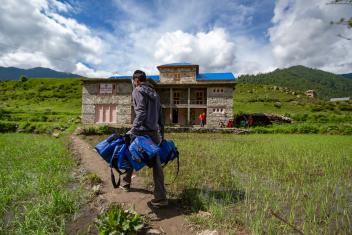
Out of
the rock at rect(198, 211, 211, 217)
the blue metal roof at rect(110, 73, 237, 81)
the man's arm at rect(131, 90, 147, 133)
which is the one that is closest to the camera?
the rock at rect(198, 211, 211, 217)

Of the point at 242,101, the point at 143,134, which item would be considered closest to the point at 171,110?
the point at 242,101

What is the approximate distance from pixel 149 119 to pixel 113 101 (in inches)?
861

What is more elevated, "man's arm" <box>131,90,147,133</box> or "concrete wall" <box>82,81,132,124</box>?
"concrete wall" <box>82,81,132,124</box>

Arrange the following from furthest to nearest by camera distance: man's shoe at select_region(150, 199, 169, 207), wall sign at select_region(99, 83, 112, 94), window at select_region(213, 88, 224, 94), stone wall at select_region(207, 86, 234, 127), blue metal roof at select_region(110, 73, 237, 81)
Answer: blue metal roof at select_region(110, 73, 237, 81)
window at select_region(213, 88, 224, 94)
stone wall at select_region(207, 86, 234, 127)
wall sign at select_region(99, 83, 112, 94)
man's shoe at select_region(150, 199, 169, 207)

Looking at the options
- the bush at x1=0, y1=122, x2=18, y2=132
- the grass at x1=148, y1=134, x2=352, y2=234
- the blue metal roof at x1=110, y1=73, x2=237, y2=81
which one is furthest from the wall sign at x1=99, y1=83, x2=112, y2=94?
the grass at x1=148, y1=134, x2=352, y2=234

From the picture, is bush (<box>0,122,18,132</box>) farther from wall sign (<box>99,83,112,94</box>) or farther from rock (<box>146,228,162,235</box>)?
rock (<box>146,228,162,235</box>)

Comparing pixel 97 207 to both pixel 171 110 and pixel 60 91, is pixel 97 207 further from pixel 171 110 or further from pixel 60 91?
pixel 60 91

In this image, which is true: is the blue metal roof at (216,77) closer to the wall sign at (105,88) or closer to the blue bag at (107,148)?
the wall sign at (105,88)

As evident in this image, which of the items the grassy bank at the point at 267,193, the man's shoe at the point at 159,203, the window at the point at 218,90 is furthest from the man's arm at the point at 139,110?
the window at the point at 218,90

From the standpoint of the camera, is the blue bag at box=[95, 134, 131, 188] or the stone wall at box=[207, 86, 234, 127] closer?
the blue bag at box=[95, 134, 131, 188]

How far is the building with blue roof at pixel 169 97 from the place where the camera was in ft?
82.0

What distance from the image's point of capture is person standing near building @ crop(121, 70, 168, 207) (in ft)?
12.4

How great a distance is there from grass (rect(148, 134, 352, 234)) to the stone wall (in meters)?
17.3

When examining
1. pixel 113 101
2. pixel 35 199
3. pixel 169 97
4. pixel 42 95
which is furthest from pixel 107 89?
pixel 42 95
